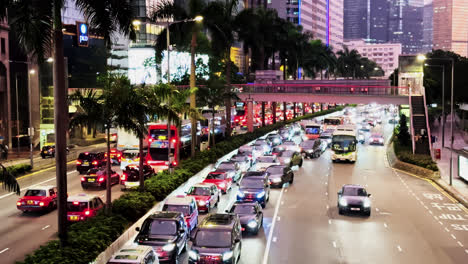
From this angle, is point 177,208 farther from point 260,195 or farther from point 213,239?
point 260,195

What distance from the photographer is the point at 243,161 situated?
46.3 meters

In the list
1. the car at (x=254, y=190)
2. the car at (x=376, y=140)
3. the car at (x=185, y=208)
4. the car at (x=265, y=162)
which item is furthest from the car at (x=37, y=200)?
the car at (x=376, y=140)

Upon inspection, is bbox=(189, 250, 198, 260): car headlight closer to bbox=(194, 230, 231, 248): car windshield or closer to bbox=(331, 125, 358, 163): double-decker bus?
bbox=(194, 230, 231, 248): car windshield

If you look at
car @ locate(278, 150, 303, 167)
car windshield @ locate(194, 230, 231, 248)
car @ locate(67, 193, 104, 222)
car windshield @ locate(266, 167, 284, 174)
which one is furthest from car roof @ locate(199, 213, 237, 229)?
car @ locate(278, 150, 303, 167)

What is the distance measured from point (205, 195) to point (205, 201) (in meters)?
0.67

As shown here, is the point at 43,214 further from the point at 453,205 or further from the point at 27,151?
the point at 27,151

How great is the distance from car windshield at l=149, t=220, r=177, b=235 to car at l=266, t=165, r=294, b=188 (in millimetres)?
A: 18435

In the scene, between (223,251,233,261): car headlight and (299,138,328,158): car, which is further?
(299,138,328,158): car

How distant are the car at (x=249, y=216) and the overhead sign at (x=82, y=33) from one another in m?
58.5

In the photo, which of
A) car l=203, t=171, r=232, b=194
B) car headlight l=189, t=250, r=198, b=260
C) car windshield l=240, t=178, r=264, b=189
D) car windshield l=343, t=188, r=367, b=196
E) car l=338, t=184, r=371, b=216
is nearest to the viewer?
car headlight l=189, t=250, r=198, b=260

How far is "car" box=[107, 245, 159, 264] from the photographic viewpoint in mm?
16672

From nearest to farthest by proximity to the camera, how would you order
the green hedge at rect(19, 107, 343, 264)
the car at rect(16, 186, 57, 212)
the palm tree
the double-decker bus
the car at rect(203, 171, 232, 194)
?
the green hedge at rect(19, 107, 343, 264) → the palm tree → the car at rect(16, 186, 57, 212) → the car at rect(203, 171, 232, 194) → the double-decker bus

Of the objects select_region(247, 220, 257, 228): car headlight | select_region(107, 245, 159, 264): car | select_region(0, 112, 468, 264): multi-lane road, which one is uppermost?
select_region(107, 245, 159, 264): car

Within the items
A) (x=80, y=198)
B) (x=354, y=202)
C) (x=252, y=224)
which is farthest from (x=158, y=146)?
(x=252, y=224)
